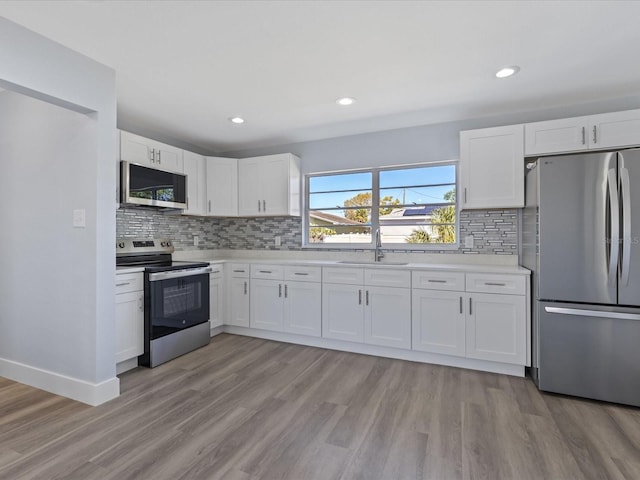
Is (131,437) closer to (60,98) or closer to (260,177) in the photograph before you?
(60,98)

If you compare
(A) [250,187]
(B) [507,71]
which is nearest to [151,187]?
(A) [250,187]

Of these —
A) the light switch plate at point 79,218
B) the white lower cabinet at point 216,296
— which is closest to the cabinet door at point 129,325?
the light switch plate at point 79,218

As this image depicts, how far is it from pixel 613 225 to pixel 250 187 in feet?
11.5

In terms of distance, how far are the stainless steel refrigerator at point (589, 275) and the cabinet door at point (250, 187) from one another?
2896 millimetres

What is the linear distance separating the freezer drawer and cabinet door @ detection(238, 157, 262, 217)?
10.1 feet

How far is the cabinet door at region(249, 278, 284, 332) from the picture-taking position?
12.2 feet

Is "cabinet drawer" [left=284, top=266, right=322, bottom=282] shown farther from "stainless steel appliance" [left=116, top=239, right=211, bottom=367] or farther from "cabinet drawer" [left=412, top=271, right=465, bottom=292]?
"cabinet drawer" [left=412, top=271, right=465, bottom=292]

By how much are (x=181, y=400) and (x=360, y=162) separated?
298 centimetres

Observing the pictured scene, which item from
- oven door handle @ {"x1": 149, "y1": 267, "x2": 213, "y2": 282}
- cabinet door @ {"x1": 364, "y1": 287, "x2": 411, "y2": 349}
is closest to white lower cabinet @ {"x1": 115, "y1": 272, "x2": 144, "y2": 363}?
oven door handle @ {"x1": 149, "y1": 267, "x2": 213, "y2": 282}

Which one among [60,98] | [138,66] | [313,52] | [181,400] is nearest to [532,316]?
[313,52]

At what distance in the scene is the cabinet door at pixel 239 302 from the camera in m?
3.90

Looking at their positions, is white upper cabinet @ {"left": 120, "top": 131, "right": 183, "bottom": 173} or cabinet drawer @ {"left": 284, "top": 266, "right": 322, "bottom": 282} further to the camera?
cabinet drawer @ {"left": 284, "top": 266, "right": 322, "bottom": 282}

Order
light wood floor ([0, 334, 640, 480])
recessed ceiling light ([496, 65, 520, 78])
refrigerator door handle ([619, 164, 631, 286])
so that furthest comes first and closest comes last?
recessed ceiling light ([496, 65, 520, 78]), refrigerator door handle ([619, 164, 631, 286]), light wood floor ([0, 334, 640, 480])

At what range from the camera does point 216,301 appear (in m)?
3.88
